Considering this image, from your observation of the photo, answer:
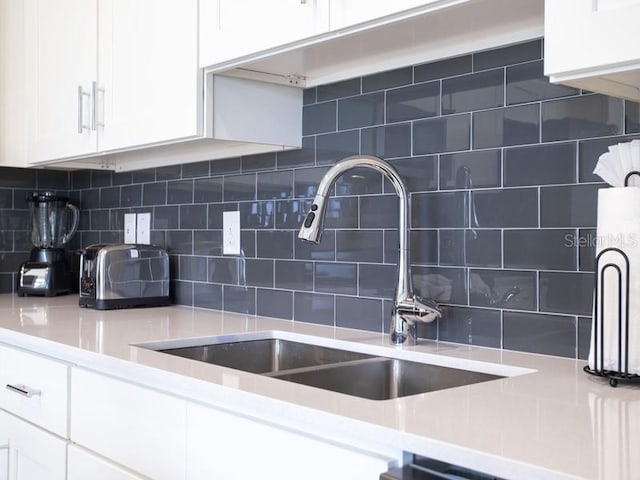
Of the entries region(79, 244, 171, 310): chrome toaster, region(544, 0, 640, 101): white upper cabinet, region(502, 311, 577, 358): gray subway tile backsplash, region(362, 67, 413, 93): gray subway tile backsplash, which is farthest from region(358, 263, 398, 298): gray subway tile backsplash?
region(79, 244, 171, 310): chrome toaster

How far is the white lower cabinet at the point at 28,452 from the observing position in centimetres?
174

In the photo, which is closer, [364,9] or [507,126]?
[364,9]

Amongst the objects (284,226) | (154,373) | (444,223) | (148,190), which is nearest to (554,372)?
(444,223)

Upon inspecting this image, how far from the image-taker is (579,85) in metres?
1.20

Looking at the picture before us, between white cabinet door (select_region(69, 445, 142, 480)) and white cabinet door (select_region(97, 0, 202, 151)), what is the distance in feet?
2.66

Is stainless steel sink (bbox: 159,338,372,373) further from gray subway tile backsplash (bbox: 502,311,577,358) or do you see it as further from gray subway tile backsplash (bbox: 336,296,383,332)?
gray subway tile backsplash (bbox: 502,311,577,358)

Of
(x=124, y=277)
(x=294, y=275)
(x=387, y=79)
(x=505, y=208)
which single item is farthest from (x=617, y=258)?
(x=124, y=277)

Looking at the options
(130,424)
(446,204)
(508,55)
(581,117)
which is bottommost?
(130,424)

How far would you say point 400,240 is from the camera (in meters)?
1.71

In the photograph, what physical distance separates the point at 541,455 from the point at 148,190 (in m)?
2.17

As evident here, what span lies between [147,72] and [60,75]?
24.2 inches

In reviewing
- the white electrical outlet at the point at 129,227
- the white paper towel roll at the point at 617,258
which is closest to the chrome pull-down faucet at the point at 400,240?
the white paper towel roll at the point at 617,258

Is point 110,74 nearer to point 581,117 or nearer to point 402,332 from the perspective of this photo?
point 402,332

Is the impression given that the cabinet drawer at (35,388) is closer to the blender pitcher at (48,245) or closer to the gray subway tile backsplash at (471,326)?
the gray subway tile backsplash at (471,326)
